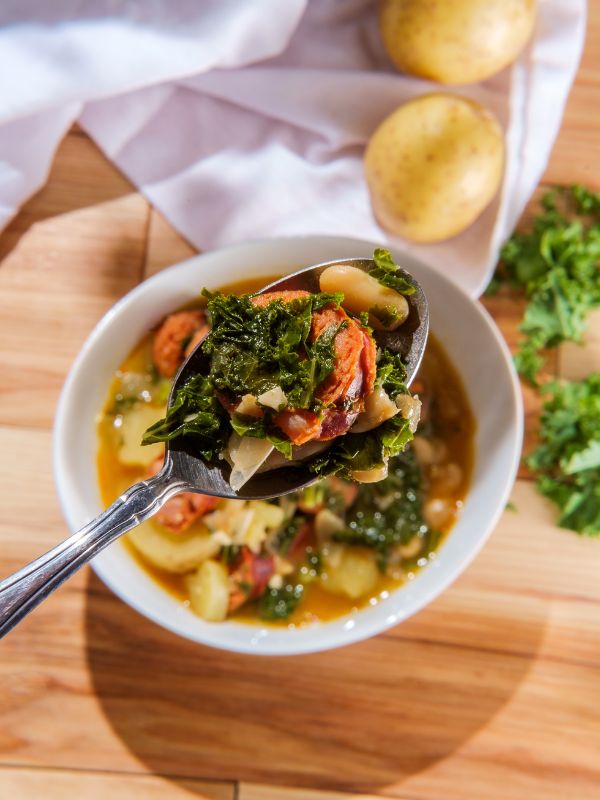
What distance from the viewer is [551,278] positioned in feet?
7.95

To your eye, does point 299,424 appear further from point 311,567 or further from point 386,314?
point 311,567

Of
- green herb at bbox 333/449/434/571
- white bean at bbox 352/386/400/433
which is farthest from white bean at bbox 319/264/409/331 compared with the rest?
green herb at bbox 333/449/434/571

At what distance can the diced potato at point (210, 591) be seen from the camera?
2.25 m

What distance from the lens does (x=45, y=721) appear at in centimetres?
238

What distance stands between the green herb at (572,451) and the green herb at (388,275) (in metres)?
0.91

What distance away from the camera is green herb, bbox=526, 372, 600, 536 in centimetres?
242

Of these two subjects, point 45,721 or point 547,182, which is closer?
point 45,721

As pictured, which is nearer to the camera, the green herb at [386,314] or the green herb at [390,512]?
the green herb at [386,314]

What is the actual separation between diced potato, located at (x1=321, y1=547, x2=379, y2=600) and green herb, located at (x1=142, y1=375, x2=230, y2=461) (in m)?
0.79

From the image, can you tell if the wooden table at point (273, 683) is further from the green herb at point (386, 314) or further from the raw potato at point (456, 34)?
the raw potato at point (456, 34)

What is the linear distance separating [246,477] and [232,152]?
133cm

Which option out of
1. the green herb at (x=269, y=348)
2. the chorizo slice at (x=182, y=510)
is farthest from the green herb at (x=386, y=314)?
the chorizo slice at (x=182, y=510)

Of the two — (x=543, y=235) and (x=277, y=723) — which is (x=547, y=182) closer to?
(x=543, y=235)

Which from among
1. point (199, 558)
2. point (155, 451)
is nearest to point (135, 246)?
point (155, 451)
